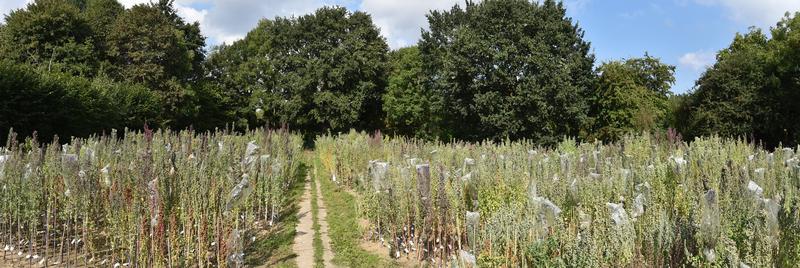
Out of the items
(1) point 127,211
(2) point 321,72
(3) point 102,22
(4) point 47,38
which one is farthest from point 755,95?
(3) point 102,22

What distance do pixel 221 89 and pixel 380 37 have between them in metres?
11.8

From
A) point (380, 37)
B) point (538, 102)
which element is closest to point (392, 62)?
point (380, 37)

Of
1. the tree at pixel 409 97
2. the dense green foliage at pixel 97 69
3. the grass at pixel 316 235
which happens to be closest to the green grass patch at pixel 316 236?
the grass at pixel 316 235

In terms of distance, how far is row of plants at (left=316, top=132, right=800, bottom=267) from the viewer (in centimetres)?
326

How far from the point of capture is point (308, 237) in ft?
23.8

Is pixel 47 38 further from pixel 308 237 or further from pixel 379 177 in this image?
pixel 379 177

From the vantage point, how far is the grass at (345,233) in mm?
5980

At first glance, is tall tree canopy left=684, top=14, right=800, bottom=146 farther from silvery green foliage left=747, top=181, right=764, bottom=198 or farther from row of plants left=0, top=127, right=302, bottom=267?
row of plants left=0, top=127, right=302, bottom=267

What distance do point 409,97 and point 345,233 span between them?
79.4 ft

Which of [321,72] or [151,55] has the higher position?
[151,55]

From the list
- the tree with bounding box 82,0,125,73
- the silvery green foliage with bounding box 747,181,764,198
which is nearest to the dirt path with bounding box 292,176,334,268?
the silvery green foliage with bounding box 747,181,764,198

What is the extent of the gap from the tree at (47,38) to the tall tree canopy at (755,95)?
2766 centimetres

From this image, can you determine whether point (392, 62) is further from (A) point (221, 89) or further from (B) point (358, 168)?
(B) point (358, 168)

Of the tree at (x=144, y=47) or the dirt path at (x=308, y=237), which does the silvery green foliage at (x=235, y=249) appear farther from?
the tree at (x=144, y=47)
